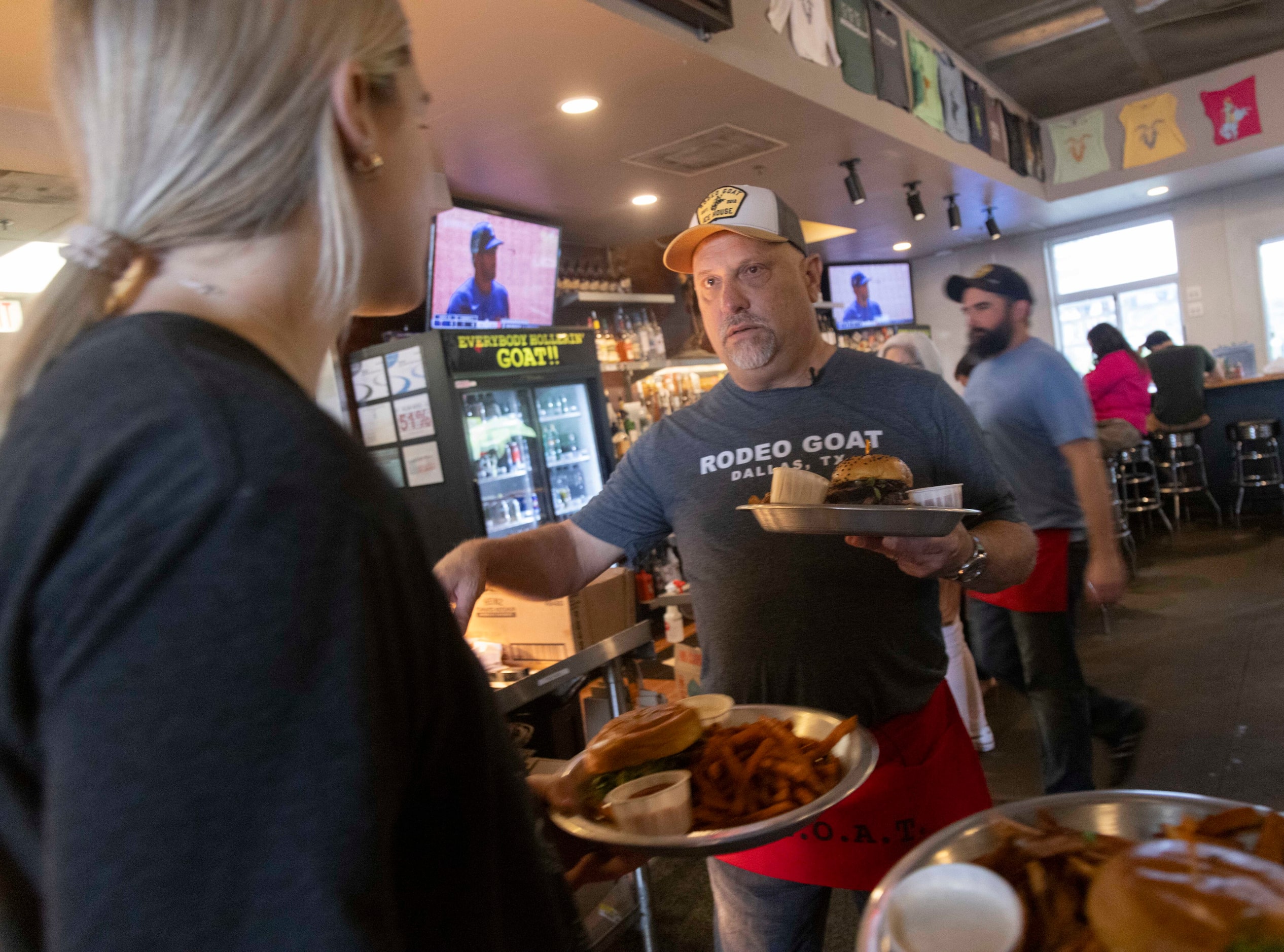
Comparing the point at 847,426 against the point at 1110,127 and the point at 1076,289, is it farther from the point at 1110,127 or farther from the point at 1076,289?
the point at 1076,289

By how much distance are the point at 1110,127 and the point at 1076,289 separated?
2.76 m

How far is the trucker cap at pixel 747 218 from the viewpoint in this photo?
6.42 ft

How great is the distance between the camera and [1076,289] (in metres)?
11.4

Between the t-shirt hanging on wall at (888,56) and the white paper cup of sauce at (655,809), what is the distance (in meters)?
5.33

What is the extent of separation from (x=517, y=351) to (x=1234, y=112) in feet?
25.4

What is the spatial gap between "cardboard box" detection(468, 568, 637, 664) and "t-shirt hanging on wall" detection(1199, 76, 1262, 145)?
8.46m

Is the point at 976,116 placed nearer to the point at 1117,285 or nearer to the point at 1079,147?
the point at 1079,147

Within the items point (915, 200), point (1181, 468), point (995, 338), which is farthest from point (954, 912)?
point (1181, 468)

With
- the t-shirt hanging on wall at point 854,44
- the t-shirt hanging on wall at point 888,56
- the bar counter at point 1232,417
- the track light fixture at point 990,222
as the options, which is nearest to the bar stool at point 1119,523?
the bar counter at point 1232,417

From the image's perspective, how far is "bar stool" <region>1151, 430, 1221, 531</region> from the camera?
28.5ft

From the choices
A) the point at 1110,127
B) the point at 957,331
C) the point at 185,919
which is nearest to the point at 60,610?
the point at 185,919

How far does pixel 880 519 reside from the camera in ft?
4.53

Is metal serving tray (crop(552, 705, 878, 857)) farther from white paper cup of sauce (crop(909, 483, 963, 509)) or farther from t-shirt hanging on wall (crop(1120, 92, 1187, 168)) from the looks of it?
t-shirt hanging on wall (crop(1120, 92, 1187, 168))

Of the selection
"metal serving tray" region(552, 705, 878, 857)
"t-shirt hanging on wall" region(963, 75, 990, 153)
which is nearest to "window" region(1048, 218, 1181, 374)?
"t-shirt hanging on wall" region(963, 75, 990, 153)
